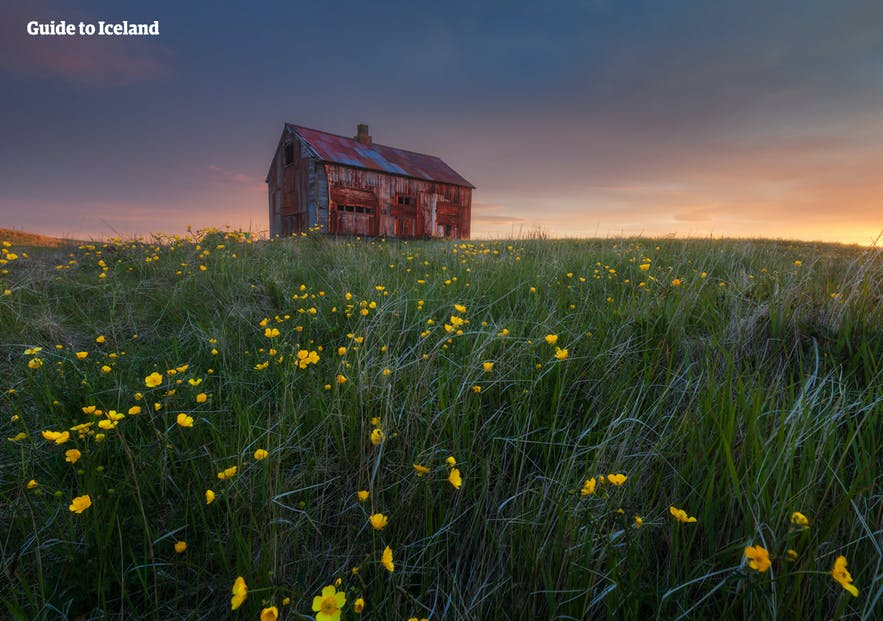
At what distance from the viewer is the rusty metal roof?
701 inches

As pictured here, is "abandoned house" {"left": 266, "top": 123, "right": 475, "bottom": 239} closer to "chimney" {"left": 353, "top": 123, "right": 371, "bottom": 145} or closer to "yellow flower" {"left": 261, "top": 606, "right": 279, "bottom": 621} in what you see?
"chimney" {"left": 353, "top": 123, "right": 371, "bottom": 145}

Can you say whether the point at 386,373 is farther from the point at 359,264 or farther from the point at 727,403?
the point at 359,264

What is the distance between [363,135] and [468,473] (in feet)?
76.0

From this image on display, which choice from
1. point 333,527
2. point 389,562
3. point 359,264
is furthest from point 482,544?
point 359,264

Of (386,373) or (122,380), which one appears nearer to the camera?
(386,373)

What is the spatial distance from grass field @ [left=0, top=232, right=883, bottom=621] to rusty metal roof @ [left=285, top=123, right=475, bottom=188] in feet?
54.3

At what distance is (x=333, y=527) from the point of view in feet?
5.12

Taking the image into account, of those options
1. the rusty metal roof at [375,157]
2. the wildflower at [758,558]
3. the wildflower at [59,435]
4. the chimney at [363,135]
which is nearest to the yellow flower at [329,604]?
the wildflower at [758,558]

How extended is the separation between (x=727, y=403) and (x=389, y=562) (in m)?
1.61

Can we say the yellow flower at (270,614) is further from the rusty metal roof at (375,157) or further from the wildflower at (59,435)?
the rusty metal roof at (375,157)

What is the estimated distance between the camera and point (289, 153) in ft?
62.7

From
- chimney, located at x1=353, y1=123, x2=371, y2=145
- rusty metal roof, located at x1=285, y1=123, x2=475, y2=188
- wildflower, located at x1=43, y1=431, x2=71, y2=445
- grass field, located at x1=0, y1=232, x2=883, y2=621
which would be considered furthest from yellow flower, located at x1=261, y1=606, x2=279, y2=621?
chimney, located at x1=353, y1=123, x2=371, y2=145

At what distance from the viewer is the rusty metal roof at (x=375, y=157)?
58.4 ft

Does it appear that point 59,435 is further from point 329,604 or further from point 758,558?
point 758,558
